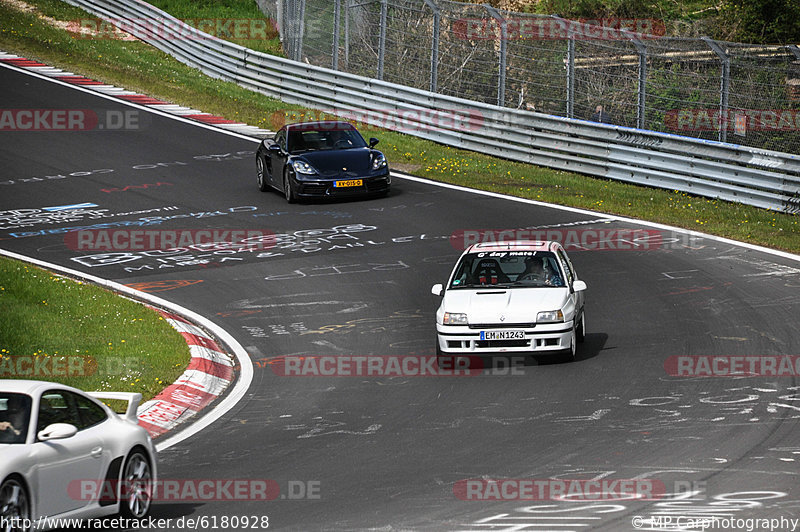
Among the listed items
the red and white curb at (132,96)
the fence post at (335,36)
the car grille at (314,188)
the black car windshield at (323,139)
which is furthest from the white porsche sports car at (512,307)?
the fence post at (335,36)

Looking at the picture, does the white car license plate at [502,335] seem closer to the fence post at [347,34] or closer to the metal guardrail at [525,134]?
the metal guardrail at [525,134]

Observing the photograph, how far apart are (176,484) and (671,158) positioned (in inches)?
642

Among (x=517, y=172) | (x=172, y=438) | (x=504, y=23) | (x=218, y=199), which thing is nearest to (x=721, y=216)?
(x=517, y=172)

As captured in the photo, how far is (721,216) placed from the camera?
2202 cm

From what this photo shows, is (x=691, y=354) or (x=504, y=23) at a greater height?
(x=504, y=23)

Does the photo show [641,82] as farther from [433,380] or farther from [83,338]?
[83,338]

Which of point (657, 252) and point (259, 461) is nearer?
point (259, 461)

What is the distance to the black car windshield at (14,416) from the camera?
799cm

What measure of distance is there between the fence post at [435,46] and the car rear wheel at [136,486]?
20818mm

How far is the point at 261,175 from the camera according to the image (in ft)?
82.4

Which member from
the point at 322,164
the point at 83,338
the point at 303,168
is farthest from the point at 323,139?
the point at 83,338

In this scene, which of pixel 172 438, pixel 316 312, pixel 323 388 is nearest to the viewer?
pixel 172 438

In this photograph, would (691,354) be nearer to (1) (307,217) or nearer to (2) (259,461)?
(2) (259,461)

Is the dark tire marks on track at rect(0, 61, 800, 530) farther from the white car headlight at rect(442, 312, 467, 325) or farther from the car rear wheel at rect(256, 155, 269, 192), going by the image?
the white car headlight at rect(442, 312, 467, 325)
